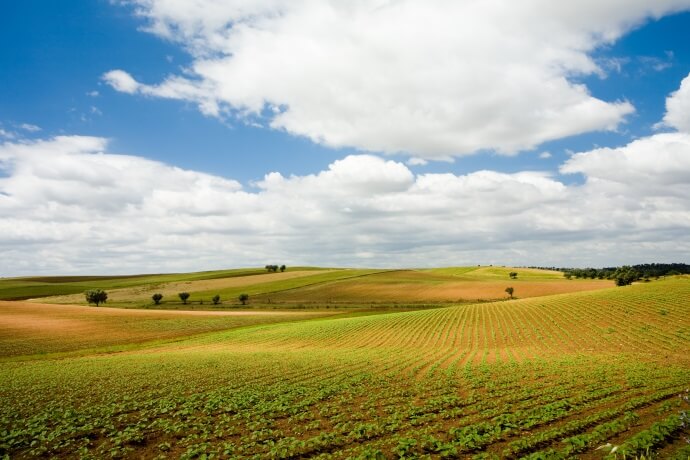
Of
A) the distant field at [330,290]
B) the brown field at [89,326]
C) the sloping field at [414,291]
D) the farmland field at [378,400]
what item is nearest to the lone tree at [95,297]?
the distant field at [330,290]

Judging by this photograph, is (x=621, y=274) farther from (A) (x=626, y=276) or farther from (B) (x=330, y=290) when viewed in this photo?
(B) (x=330, y=290)

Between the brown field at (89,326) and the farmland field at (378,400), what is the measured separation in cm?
614

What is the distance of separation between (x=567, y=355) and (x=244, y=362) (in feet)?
83.0

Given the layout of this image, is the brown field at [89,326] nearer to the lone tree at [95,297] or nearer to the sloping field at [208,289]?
the lone tree at [95,297]

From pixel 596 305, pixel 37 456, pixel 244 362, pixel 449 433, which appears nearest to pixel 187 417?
pixel 37 456

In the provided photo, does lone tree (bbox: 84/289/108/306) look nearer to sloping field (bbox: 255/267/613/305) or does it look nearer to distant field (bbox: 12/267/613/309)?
distant field (bbox: 12/267/613/309)

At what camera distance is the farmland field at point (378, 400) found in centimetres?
1381

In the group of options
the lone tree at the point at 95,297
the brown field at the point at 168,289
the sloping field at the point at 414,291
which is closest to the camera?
the sloping field at the point at 414,291

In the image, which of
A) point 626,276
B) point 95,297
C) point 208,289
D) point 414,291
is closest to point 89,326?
point 95,297

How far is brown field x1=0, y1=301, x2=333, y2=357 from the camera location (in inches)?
1880

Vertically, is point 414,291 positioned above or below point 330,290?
below

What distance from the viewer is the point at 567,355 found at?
32.4 m

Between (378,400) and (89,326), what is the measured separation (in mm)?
56849

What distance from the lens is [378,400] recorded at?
1967 cm
